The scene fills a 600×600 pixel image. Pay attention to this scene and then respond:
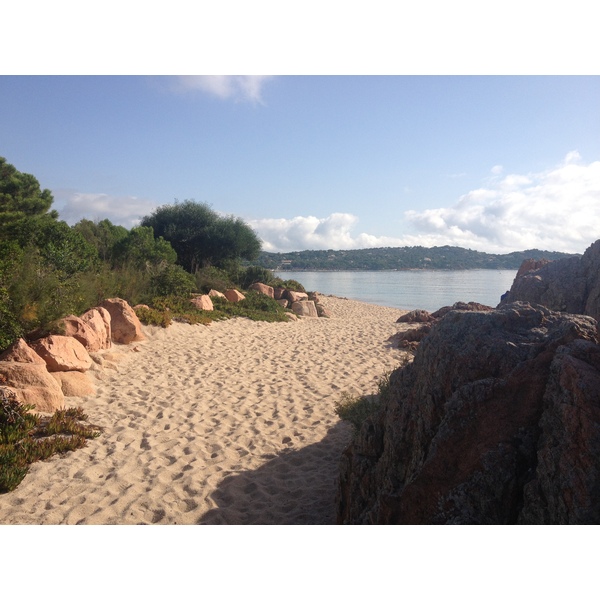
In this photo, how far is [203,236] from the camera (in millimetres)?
29547

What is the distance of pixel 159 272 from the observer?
1711 cm

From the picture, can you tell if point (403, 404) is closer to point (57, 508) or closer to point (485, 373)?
point (485, 373)

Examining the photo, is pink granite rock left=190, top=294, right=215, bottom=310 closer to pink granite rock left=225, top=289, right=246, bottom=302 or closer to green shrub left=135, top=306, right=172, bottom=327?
pink granite rock left=225, top=289, right=246, bottom=302

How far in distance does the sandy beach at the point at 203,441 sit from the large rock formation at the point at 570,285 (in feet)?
12.3

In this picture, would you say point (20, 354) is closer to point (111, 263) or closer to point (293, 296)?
point (111, 263)

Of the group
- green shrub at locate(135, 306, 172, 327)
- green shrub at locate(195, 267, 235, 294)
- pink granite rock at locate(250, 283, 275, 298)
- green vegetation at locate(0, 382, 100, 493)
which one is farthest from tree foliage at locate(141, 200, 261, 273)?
green vegetation at locate(0, 382, 100, 493)

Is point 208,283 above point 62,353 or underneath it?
above

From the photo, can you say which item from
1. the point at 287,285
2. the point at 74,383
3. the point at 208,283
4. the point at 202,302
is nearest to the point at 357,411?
the point at 74,383

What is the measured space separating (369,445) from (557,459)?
6.03 ft

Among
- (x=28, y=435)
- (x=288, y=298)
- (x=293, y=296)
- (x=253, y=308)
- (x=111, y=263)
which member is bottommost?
(x=28, y=435)

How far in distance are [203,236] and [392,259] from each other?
249 ft

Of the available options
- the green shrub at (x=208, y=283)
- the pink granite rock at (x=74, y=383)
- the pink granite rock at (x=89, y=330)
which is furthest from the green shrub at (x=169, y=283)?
the pink granite rock at (x=74, y=383)

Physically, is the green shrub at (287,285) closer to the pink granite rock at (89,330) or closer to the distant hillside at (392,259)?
the pink granite rock at (89,330)

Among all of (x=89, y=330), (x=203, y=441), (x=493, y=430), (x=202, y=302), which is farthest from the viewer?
(x=202, y=302)
